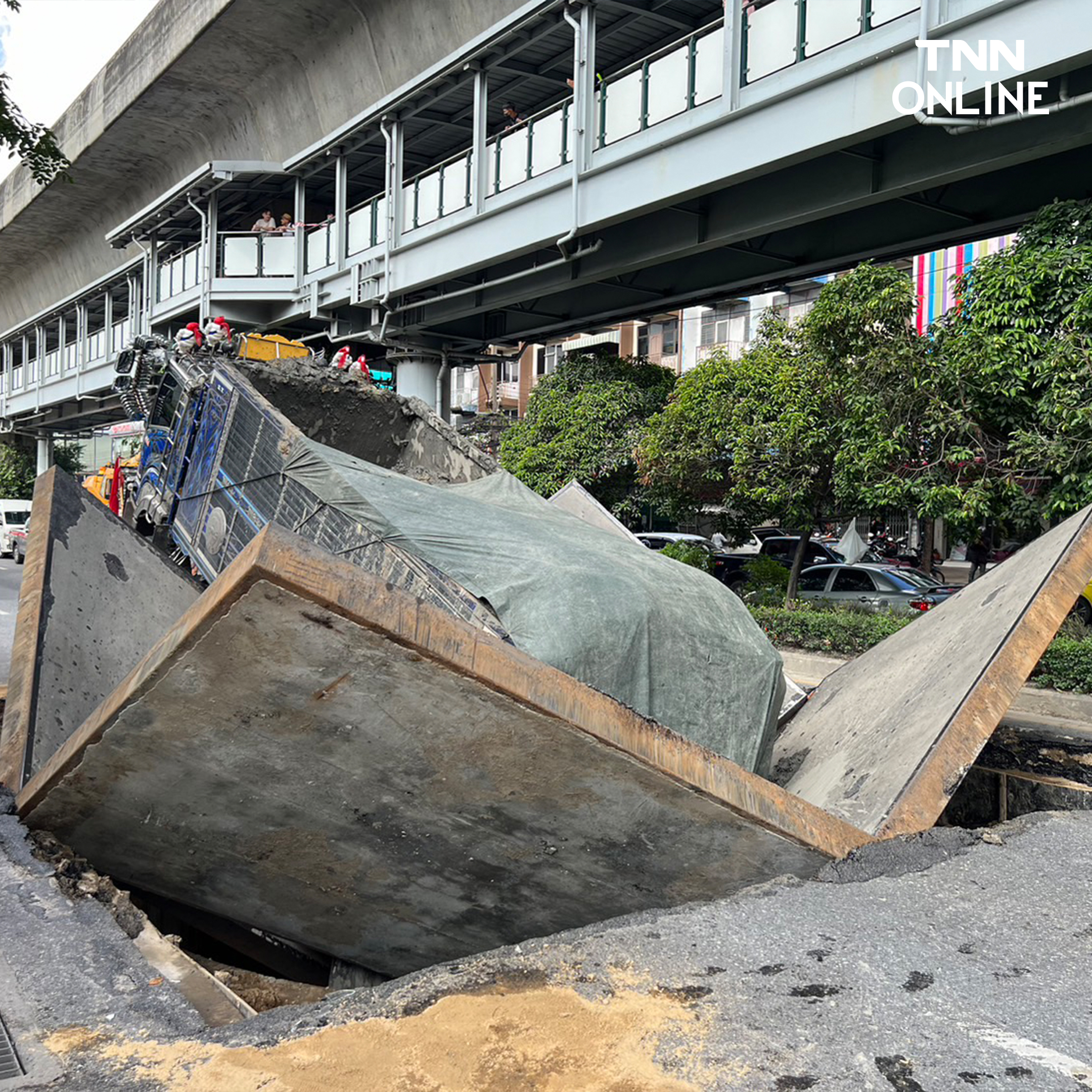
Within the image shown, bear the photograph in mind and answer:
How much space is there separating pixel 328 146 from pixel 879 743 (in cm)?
1941

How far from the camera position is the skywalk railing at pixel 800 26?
10.3 meters

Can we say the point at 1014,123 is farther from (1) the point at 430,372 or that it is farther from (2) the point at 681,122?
(1) the point at 430,372

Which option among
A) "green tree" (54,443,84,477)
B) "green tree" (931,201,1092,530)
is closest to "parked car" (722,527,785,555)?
"green tree" (931,201,1092,530)

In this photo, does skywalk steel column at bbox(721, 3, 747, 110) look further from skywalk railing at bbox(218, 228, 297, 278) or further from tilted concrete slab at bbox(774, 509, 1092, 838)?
skywalk railing at bbox(218, 228, 297, 278)

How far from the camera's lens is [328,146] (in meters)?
20.4

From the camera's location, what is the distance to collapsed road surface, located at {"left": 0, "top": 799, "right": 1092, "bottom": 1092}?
2.41m

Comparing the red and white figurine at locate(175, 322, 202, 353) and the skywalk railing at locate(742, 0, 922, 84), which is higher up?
the skywalk railing at locate(742, 0, 922, 84)

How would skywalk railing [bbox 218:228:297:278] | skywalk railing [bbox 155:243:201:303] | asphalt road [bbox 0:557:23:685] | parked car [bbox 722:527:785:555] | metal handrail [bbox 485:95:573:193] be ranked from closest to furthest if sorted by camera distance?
asphalt road [bbox 0:557:23:685] → metal handrail [bbox 485:95:573:193] → skywalk railing [bbox 218:228:297:278] → parked car [bbox 722:527:785:555] → skywalk railing [bbox 155:243:201:303]

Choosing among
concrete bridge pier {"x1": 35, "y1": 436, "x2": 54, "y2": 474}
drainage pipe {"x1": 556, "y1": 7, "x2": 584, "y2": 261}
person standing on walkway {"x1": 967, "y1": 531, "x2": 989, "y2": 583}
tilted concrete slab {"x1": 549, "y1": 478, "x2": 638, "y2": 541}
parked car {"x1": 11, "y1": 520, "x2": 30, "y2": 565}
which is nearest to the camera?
tilted concrete slab {"x1": 549, "y1": 478, "x2": 638, "y2": 541}

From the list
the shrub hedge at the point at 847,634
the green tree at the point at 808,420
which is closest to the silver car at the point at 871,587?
the green tree at the point at 808,420

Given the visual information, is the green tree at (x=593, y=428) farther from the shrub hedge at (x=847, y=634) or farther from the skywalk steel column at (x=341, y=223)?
the shrub hedge at (x=847, y=634)

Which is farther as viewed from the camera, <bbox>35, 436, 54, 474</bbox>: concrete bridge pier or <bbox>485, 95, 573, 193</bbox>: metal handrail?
<bbox>35, 436, 54, 474</bbox>: concrete bridge pier

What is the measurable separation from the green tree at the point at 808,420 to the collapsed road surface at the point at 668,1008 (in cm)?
861

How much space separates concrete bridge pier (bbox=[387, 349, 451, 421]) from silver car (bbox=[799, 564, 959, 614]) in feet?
32.8
